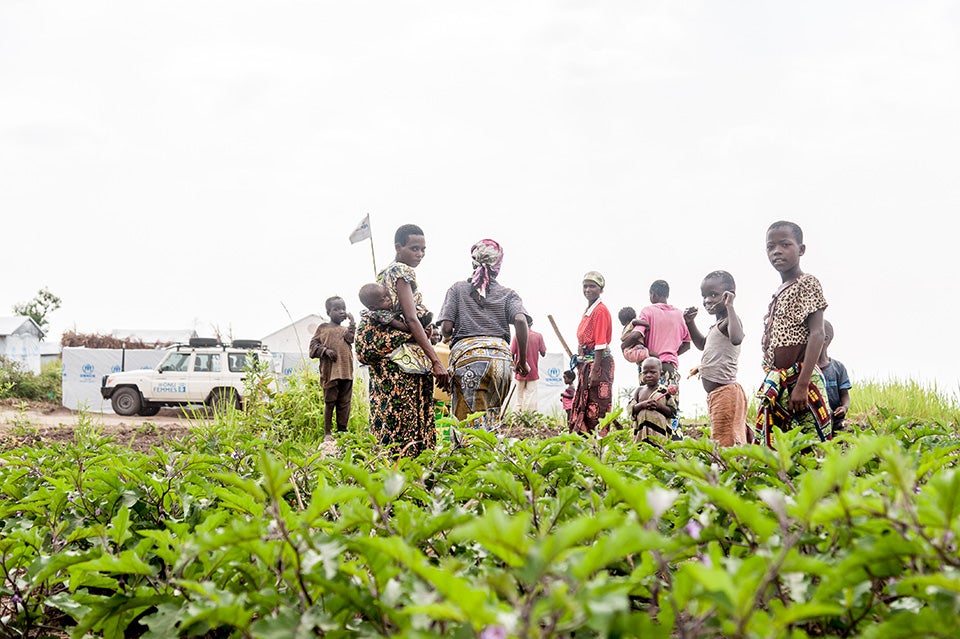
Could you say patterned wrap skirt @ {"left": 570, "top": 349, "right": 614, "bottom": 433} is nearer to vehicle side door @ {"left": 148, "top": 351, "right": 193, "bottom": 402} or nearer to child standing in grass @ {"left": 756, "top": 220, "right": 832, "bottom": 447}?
child standing in grass @ {"left": 756, "top": 220, "right": 832, "bottom": 447}

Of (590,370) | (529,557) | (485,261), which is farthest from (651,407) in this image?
(529,557)

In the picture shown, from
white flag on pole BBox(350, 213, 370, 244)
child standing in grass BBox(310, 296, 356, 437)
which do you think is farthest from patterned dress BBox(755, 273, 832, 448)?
white flag on pole BBox(350, 213, 370, 244)

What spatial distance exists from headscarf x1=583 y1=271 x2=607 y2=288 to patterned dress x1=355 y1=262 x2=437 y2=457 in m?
3.22

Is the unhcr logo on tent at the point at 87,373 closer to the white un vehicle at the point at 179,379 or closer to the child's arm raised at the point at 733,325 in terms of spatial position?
the white un vehicle at the point at 179,379

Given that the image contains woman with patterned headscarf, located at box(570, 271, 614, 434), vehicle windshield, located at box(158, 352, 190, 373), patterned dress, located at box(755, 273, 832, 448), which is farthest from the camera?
vehicle windshield, located at box(158, 352, 190, 373)

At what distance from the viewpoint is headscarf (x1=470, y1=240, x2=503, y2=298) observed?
5.87 m

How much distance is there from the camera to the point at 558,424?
463 inches

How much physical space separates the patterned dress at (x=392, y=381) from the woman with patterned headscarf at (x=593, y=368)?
2936 millimetres

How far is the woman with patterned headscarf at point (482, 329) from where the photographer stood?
5.71m

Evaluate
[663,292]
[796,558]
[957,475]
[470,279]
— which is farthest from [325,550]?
[663,292]

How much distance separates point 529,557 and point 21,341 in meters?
44.8

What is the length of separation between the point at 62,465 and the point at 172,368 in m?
16.7

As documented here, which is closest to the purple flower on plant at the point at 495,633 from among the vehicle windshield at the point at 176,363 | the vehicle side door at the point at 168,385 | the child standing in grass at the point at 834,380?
the child standing in grass at the point at 834,380

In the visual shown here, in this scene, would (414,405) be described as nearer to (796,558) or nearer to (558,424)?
(796,558)
